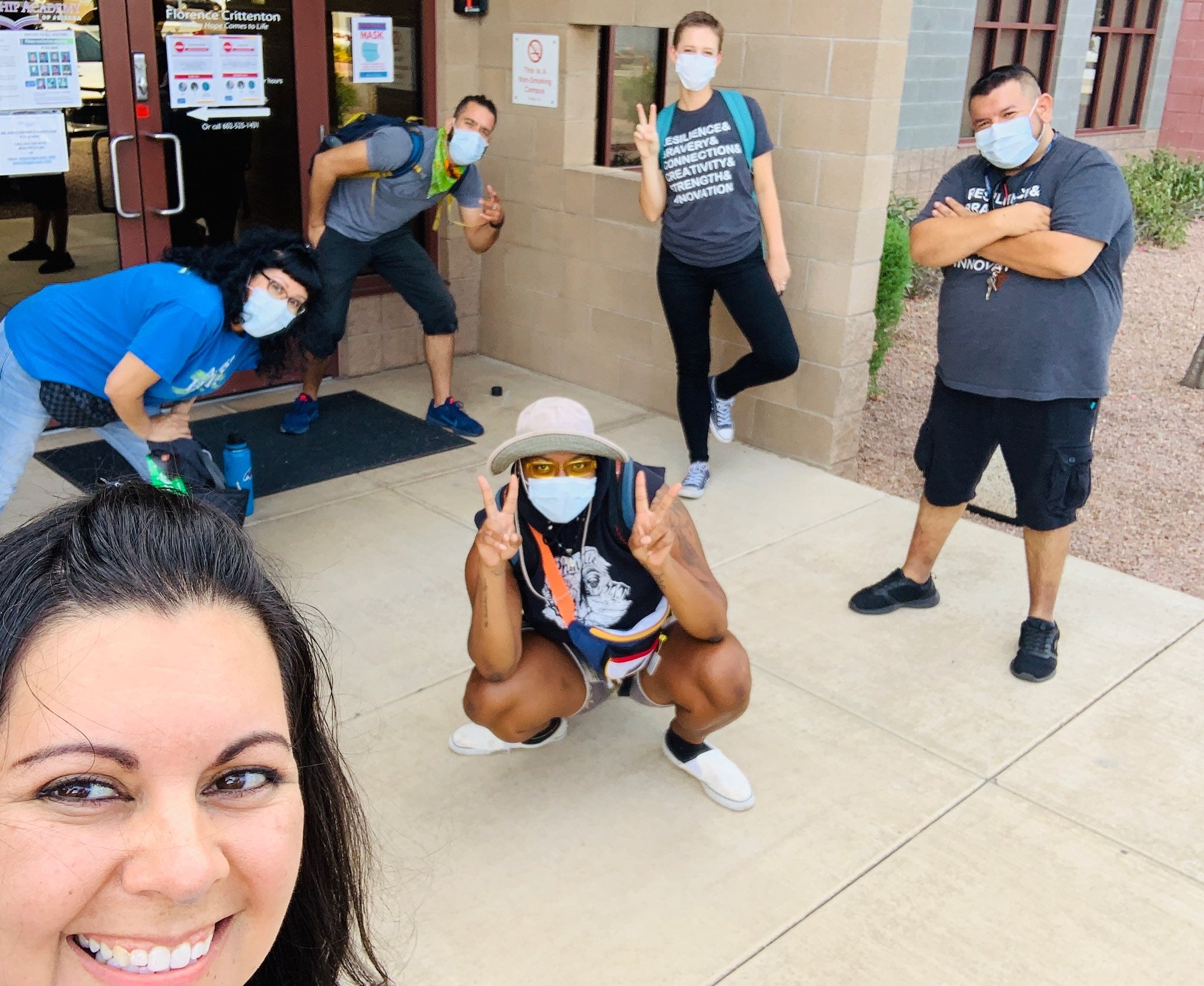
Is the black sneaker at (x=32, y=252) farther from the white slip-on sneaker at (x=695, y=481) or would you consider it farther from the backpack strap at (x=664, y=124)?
the white slip-on sneaker at (x=695, y=481)

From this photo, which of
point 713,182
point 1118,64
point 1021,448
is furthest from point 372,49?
point 1118,64

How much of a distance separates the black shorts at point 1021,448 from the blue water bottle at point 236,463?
271 cm

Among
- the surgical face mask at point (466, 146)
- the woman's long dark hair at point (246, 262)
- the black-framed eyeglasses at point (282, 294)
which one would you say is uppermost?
the surgical face mask at point (466, 146)

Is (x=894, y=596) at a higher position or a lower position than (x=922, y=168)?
lower

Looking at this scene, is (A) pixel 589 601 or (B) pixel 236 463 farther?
(B) pixel 236 463

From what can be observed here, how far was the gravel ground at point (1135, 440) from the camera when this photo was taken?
537 cm

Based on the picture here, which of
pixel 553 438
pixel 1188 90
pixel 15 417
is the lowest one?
pixel 15 417

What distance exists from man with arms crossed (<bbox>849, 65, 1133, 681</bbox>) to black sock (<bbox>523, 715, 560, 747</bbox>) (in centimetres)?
163

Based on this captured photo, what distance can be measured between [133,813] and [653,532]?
1893 millimetres

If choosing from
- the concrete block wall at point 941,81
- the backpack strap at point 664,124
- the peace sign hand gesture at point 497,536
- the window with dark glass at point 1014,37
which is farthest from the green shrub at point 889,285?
the window with dark glass at point 1014,37

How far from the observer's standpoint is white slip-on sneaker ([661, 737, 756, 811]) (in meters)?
3.33

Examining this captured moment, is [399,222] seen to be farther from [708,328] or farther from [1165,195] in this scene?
[1165,195]

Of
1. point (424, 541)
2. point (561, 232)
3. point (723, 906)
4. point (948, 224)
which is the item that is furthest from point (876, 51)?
point (723, 906)

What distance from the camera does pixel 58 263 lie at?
5816mm
